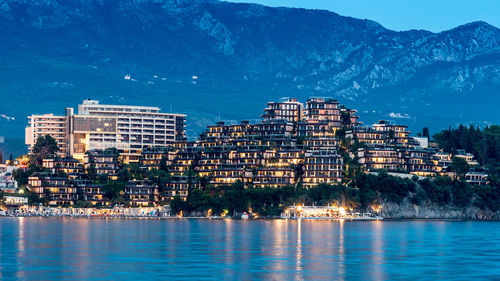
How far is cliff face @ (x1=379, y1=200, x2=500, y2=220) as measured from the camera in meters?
172

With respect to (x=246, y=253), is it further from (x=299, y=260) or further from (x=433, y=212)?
(x=433, y=212)

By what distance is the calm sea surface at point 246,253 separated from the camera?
244 feet

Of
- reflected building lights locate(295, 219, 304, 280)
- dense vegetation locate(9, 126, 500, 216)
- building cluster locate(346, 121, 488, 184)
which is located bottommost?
reflected building lights locate(295, 219, 304, 280)

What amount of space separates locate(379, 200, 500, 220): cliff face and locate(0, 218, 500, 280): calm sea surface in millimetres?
37458

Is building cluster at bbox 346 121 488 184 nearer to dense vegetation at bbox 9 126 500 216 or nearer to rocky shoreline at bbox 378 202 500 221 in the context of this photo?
dense vegetation at bbox 9 126 500 216

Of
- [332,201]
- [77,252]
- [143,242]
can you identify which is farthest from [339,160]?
[77,252]

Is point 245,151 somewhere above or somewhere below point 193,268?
above

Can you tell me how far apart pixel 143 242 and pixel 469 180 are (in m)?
95.9

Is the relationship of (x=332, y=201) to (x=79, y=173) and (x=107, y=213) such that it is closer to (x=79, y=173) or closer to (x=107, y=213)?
(x=107, y=213)

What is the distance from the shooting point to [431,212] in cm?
17600

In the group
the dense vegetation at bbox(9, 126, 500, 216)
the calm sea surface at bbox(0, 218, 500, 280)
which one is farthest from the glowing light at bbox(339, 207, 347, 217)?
the calm sea surface at bbox(0, 218, 500, 280)

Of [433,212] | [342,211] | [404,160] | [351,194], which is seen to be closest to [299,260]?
[342,211]

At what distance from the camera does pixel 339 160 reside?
177875 mm

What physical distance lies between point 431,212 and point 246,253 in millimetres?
90561
